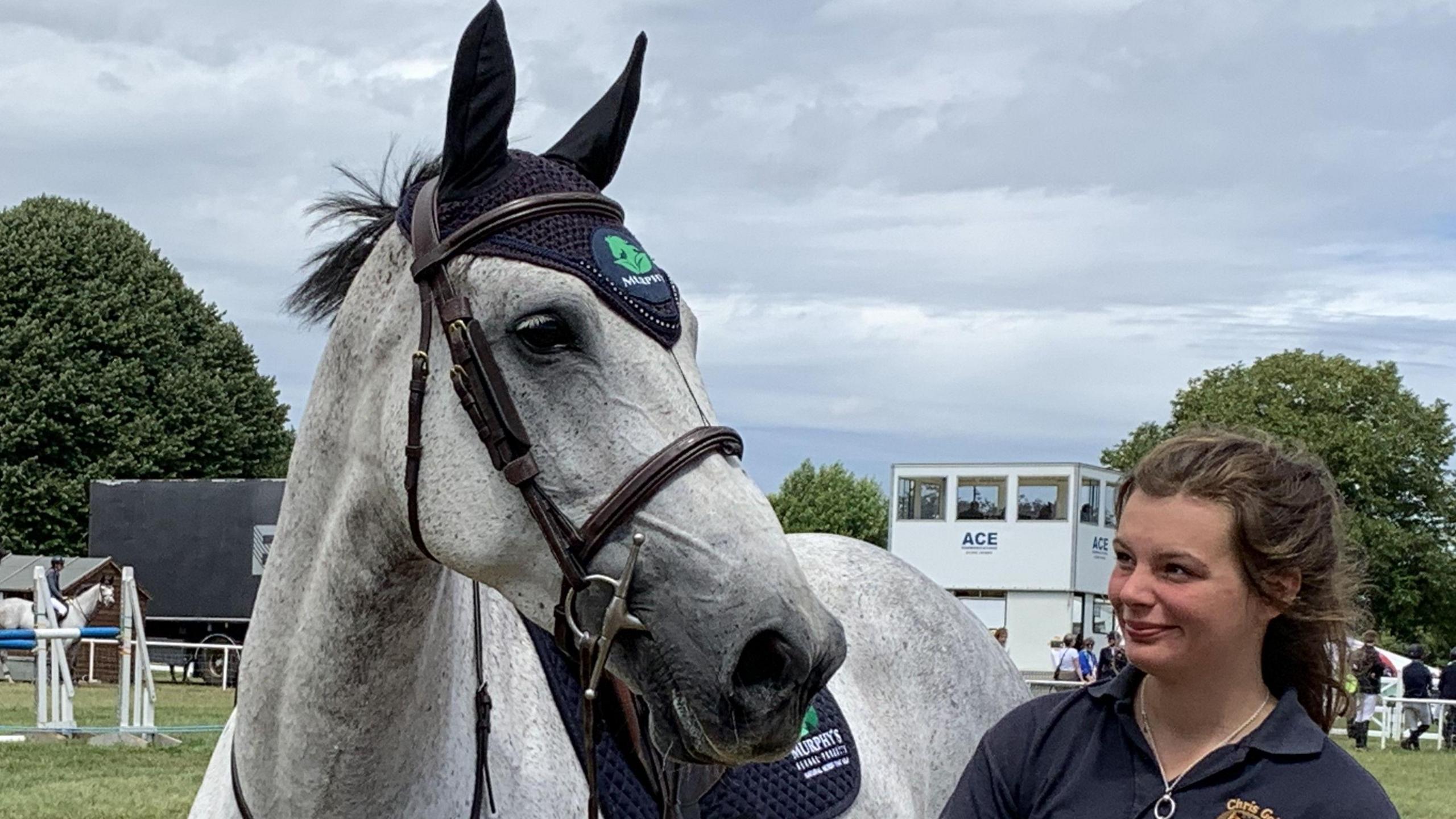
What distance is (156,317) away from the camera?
37.0 meters

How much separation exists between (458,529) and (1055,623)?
3143 centimetres

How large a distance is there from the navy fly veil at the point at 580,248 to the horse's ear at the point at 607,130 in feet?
0.82

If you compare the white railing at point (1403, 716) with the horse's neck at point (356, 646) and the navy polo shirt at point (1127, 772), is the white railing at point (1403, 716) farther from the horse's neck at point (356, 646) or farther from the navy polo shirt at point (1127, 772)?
the navy polo shirt at point (1127, 772)

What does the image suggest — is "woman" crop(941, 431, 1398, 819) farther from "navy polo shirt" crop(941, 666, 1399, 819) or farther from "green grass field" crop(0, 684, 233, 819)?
"green grass field" crop(0, 684, 233, 819)

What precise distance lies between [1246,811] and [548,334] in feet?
4.34

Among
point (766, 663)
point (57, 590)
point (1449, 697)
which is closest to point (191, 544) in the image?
point (57, 590)

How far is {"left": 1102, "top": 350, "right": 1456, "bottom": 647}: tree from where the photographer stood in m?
47.6

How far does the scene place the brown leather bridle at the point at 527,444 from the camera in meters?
2.58

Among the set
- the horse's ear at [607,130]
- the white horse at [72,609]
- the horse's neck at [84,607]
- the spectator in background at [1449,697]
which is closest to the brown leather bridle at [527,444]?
the horse's ear at [607,130]

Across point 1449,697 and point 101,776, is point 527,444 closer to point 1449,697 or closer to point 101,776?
point 101,776

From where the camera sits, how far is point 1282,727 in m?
2.22

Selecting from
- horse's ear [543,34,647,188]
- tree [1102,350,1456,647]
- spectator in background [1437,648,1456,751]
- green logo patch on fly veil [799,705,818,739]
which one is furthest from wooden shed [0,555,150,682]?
tree [1102,350,1456,647]

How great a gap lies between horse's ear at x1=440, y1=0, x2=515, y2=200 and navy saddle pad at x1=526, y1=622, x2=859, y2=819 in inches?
42.2

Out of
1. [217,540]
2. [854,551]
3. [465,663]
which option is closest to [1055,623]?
[217,540]
